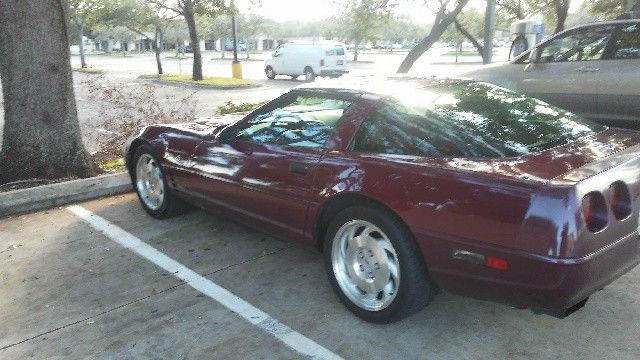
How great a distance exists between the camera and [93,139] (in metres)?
8.82

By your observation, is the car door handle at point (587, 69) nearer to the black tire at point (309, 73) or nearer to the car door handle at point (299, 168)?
the car door handle at point (299, 168)

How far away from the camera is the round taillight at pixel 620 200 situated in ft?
8.25

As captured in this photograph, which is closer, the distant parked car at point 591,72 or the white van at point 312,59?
the distant parked car at point 591,72

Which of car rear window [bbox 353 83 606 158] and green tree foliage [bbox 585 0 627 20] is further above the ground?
green tree foliage [bbox 585 0 627 20]

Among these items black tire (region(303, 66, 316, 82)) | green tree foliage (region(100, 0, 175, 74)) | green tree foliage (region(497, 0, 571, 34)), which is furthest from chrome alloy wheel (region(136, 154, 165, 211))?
green tree foliage (region(100, 0, 175, 74))

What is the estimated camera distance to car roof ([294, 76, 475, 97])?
3.36 m

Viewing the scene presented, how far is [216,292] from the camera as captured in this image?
3.50m

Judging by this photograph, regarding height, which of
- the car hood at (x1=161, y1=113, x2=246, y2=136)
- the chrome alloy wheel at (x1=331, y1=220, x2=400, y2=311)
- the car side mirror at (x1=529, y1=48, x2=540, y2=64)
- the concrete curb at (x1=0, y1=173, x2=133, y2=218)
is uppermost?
the car side mirror at (x1=529, y1=48, x2=540, y2=64)

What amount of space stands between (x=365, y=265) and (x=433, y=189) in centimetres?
68

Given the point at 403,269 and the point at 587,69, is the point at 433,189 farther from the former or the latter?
the point at 587,69

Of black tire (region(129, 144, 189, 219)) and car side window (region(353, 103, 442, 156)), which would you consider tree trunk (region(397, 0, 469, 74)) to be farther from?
car side window (region(353, 103, 442, 156))

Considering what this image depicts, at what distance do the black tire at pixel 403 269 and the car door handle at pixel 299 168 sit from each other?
0.41m

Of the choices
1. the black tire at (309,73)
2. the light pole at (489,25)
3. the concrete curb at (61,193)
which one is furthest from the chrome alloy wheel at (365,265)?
the black tire at (309,73)

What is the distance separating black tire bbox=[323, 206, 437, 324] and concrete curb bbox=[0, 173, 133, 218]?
3672 millimetres
